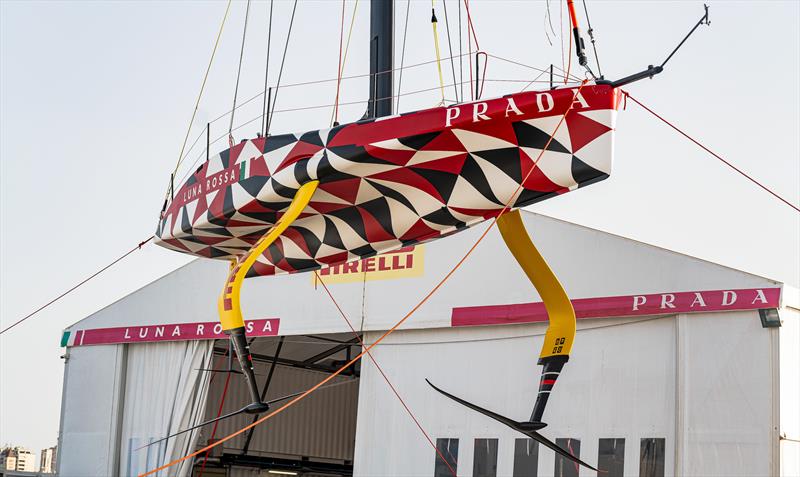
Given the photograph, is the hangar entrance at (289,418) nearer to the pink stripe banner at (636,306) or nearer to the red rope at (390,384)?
the red rope at (390,384)

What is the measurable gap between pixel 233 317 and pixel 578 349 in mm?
5702

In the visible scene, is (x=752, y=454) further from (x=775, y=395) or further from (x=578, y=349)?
(x=578, y=349)

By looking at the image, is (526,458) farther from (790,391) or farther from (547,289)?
(547,289)

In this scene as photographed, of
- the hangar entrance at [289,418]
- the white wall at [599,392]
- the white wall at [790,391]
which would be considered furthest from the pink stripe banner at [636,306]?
the hangar entrance at [289,418]

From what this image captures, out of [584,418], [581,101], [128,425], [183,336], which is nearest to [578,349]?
[584,418]

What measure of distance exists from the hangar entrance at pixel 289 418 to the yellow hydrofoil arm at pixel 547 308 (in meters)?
10.0

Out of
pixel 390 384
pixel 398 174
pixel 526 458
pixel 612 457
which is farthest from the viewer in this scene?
pixel 390 384

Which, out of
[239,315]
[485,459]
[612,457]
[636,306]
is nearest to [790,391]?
[636,306]

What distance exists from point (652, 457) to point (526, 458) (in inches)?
66.5

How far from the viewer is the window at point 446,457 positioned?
42.7 feet

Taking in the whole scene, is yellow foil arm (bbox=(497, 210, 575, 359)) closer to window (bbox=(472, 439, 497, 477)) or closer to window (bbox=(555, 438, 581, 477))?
window (bbox=(555, 438, 581, 477))

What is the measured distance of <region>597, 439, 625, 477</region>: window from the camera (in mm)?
11645

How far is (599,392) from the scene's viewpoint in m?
12.0

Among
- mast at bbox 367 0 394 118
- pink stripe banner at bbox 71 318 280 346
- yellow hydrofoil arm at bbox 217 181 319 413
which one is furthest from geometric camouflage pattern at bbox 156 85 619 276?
A: pink stripe banner at bbox 71 318 280 346
